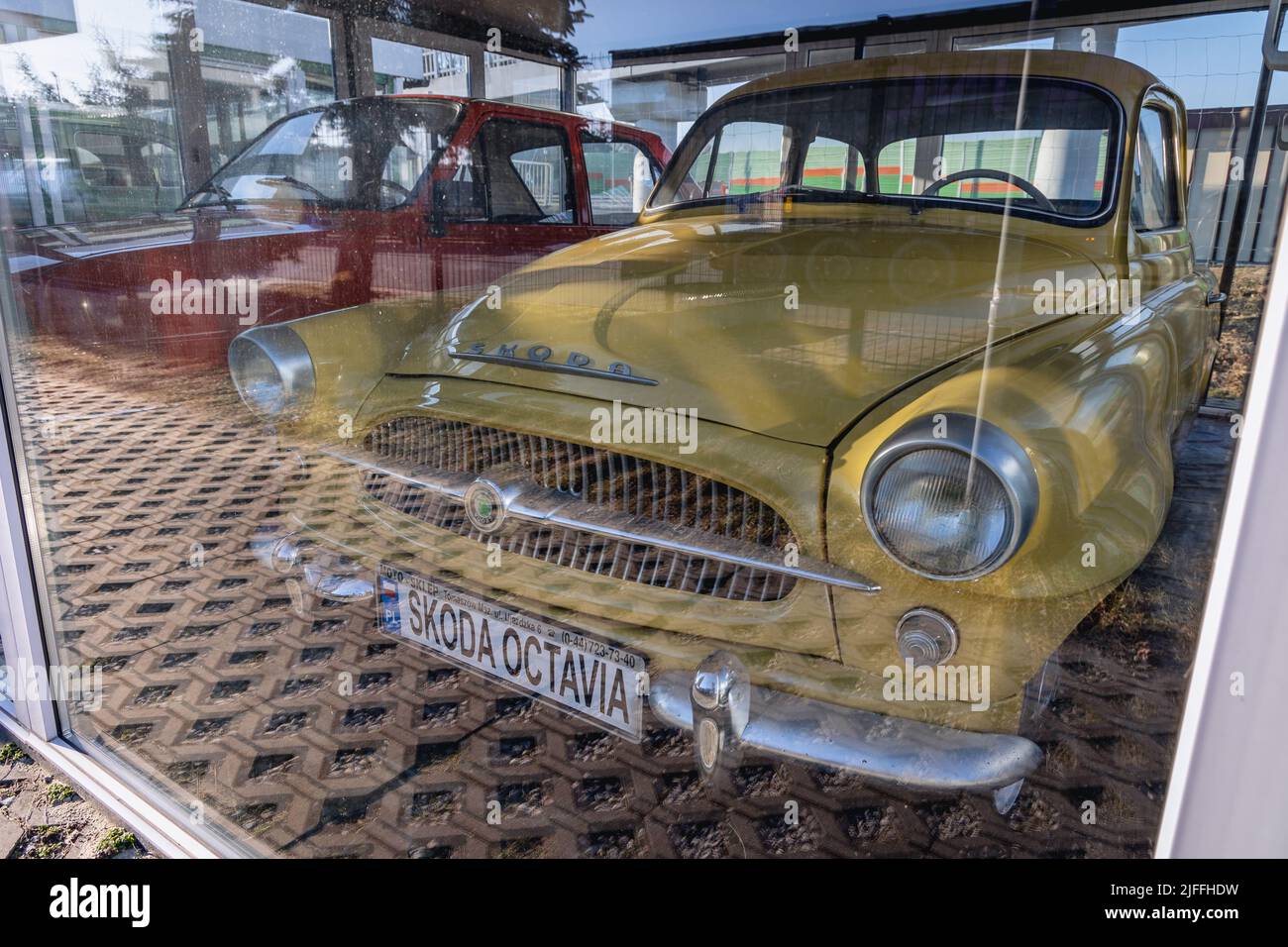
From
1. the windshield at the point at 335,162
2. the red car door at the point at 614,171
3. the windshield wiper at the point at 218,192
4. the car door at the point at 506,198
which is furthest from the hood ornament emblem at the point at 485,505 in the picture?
the windshield wiper at the point at 218,192

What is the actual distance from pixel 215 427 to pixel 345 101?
61.5 inches

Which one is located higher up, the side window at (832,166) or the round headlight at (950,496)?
the side window at (832,166)

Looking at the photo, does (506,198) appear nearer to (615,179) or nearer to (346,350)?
(615,179)

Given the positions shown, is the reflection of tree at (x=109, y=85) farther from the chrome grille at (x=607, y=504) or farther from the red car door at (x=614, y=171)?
the chrome grille at (x=607, y=504)

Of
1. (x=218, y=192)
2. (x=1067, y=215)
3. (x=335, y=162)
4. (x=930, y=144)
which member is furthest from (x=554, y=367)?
(x=218, y=192)

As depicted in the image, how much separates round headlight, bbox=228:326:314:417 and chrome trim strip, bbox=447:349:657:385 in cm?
48

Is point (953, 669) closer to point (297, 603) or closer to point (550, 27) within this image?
point (297, 603)

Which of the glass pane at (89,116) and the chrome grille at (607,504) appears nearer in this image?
the chrome grille at (607,504)

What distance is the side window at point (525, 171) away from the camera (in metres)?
2.94

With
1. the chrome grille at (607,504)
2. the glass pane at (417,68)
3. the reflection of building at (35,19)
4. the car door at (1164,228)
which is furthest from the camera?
the glass pane at (417,68)

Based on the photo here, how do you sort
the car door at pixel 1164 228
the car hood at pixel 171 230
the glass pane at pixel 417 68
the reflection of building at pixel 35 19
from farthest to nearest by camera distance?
the car hood at pixel 171 230 < the glass pane at pixel 417 68 < the reflection of building at pixel 35 19 < the car door at pixel 1164 228

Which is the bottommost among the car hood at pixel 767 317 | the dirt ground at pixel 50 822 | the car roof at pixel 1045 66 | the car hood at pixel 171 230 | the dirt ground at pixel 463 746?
the dirt ground at pixel 50 822

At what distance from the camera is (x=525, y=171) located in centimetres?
303
